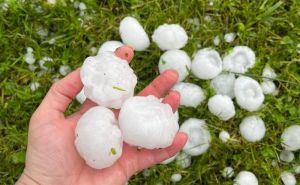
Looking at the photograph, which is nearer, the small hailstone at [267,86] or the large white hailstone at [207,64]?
the large white hailstone at [207,64]

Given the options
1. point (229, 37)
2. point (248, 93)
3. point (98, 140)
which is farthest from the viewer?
point (229, 37)

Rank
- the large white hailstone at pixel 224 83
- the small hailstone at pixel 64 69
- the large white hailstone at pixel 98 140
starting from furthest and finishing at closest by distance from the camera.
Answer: the small hailstone at pixel 64 69 < the large white hailstone at pixel 224 83 < the large white hailstone at pixel 98 140

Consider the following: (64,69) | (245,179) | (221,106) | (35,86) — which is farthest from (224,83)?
(35,86)

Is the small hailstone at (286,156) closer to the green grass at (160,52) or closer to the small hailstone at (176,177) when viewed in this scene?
the green grass at (160,52)

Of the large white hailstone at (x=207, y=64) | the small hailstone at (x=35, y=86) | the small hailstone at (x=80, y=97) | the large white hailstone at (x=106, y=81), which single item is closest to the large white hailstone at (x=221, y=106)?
the large white hailstone at (x=207, y=64)

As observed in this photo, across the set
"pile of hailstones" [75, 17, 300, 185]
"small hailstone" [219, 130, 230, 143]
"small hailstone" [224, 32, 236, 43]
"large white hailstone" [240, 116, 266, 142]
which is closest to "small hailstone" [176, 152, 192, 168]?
"pile of hailstones" [75, 17, 300, 185]

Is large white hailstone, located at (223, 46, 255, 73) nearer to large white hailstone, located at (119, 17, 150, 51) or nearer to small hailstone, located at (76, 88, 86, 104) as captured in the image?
→ large white hailstone, located at (119, 17, 150, 51)

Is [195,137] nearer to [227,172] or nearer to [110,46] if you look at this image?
[227,172]
